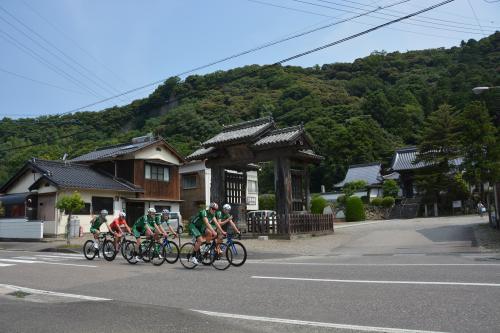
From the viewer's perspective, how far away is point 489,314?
5680 mm

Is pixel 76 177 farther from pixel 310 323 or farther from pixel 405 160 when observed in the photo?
pixel 405 160

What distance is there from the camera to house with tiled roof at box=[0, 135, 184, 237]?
28734 mm

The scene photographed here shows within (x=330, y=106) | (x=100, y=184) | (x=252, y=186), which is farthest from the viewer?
Result: (x=330, y=106)

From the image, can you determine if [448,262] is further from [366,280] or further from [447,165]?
[447,165]

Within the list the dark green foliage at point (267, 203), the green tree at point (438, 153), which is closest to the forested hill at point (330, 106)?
the dark green foliage at point (267, 203)

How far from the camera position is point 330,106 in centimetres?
7600

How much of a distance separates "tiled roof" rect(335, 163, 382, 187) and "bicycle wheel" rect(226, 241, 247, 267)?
130 feet

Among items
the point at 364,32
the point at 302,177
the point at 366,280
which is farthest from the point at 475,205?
the point at 366,280

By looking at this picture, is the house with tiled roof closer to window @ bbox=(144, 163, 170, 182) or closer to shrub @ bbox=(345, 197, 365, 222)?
window @ bbox=(144, 163, 170, 182)

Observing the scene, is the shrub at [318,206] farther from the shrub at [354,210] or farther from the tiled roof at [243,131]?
the tiled roof at [243,131]

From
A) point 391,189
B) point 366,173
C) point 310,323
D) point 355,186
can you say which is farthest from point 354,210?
point 310,323

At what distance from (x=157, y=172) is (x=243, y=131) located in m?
15.2

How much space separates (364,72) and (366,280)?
9206 centimetres

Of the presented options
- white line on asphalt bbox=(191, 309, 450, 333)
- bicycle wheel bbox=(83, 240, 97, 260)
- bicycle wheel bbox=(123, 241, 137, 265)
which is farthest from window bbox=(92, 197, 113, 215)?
white line on asphalt bbox=(191, 309, 450, 333)
